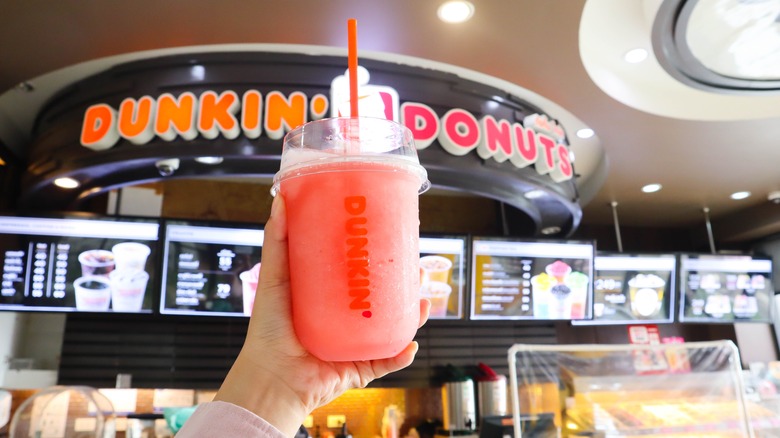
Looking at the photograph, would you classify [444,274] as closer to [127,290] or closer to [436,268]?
[436,268]

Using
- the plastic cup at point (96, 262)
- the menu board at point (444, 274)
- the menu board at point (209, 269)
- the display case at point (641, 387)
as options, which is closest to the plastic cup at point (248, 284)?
the menu board at point (209, 269)

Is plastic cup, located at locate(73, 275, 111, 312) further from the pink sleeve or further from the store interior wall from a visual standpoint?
the pink sleeve

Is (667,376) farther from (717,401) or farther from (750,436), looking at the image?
(750,436)

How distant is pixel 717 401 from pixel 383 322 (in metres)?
2.92

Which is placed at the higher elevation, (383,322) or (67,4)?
(67,4)

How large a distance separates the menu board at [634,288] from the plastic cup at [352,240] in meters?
4.61

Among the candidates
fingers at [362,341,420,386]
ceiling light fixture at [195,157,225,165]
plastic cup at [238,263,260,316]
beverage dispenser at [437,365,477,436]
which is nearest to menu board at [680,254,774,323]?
beverage dispenser at [437,365,477,436]

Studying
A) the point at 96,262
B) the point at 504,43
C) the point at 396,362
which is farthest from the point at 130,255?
the point at 396,362

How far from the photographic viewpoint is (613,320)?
514cm

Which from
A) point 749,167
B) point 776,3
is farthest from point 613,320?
point 776,3

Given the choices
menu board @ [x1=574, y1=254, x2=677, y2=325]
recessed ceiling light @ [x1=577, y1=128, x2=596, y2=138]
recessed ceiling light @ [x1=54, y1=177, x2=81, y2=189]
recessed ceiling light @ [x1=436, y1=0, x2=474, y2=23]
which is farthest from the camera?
menu board @ [x1=574, y1=254, x2=677, y2=325]

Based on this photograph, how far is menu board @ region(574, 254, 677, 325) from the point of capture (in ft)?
17.0

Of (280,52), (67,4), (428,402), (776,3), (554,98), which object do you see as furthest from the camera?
(428,402)

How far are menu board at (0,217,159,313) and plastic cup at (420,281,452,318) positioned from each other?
202 cm
